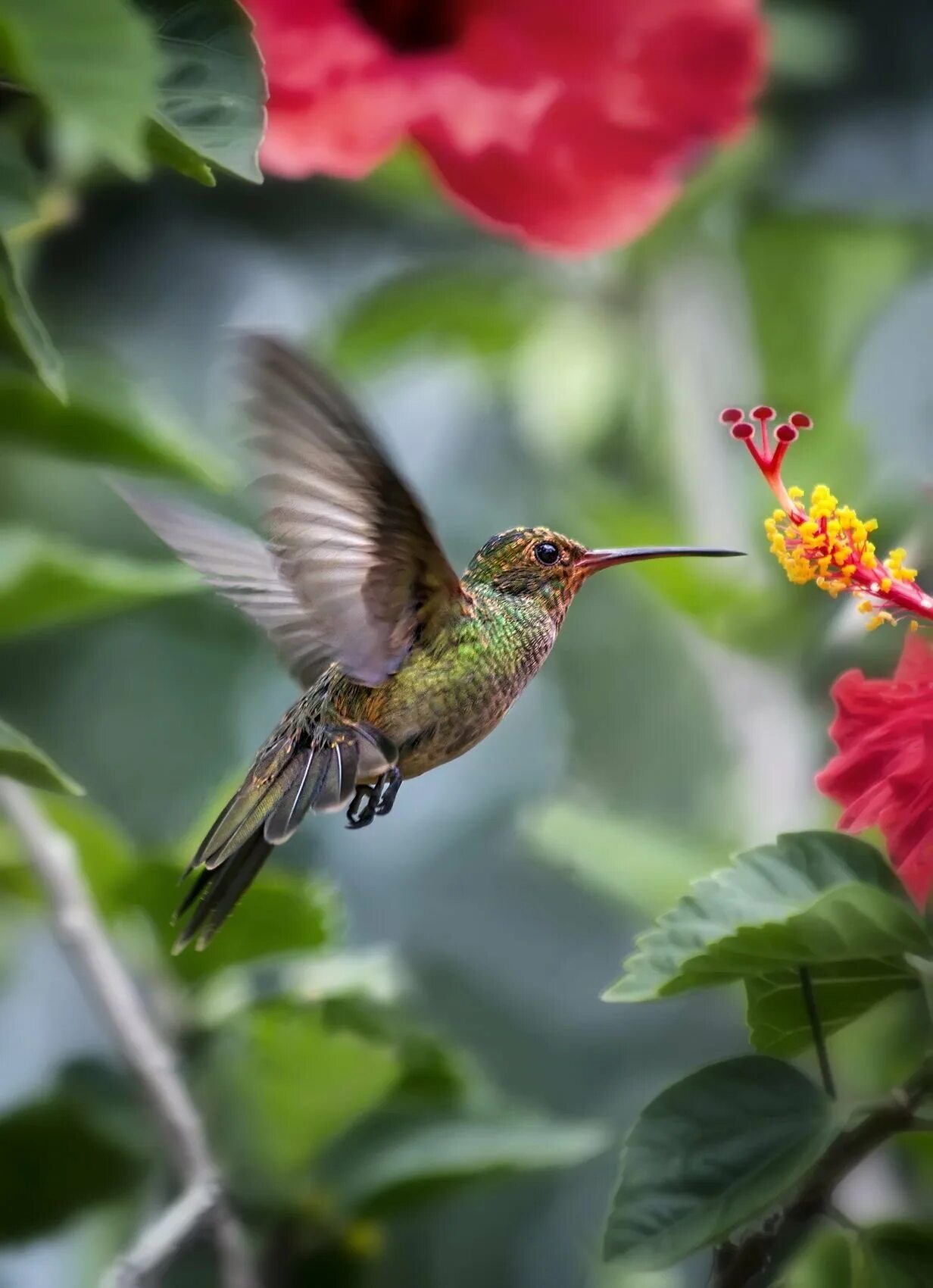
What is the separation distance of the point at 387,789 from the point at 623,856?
42 centimetres

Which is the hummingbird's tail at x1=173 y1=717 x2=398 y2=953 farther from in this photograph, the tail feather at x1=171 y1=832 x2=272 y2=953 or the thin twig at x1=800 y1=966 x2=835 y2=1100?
the thin twig at x1=800 y1=966 x2=835 y2=1100

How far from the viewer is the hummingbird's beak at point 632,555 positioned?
2.37 feet

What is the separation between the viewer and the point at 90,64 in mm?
549

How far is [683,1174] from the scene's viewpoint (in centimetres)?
64

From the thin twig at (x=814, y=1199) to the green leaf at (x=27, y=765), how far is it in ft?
1.01

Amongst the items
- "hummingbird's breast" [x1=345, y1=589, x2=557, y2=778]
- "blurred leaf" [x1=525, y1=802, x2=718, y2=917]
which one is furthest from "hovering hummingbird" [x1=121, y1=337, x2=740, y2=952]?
"blurred leaf" [x1=525, y1=802, x2=718, y2=917]

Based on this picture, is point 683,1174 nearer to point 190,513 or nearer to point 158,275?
point 190,513

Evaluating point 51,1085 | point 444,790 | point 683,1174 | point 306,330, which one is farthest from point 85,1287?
point 306,330

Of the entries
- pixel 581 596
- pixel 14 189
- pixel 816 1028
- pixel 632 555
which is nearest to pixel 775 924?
pixel 816 1028

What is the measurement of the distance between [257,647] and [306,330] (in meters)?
0.34

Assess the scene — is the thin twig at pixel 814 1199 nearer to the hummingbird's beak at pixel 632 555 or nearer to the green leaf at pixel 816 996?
the green leaf at pixel 816 996

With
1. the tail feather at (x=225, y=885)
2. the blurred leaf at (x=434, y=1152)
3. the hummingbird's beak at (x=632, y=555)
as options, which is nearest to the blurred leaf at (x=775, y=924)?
the hummingbird's beak at (x=632, y=555)

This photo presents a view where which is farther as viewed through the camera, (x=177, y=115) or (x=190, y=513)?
(x=190, y=513)

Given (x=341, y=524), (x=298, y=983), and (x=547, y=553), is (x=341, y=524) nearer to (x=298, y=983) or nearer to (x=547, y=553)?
(x=547, y=553)
